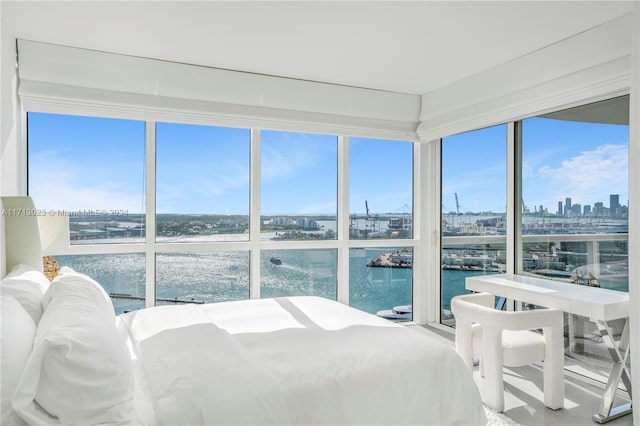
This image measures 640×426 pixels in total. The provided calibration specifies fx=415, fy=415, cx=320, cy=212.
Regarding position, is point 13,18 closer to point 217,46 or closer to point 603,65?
point 217,46

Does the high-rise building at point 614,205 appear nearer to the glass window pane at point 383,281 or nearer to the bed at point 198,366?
the bed at point 198,366

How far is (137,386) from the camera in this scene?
1583 mm

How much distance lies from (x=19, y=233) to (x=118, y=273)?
1309 millimetres

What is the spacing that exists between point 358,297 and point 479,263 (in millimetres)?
1302

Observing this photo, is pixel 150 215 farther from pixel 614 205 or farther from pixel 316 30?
pixel 614 205

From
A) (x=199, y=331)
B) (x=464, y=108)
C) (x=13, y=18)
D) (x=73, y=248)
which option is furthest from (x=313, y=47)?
(x=73, y=248)

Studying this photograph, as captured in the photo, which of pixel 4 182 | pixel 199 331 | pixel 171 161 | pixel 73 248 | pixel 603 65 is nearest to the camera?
pixel 199 331

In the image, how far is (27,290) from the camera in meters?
1.81

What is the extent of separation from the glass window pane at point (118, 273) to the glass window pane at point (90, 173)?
0.50 feet

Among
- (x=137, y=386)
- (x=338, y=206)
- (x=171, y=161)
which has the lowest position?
(x=137, y=386)

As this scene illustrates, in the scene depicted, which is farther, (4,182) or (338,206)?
(338,206)

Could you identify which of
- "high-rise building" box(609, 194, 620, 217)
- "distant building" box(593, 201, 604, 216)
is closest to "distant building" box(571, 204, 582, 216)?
"distant building" box(593, 201, 604, 216)

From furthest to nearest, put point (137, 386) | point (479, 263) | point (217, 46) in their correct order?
point (479, 263) → point (217, 46) → point (137, 386)

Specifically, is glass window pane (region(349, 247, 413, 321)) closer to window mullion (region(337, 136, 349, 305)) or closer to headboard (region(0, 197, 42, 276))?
window mullion (region(337, 136, 349, 305))
